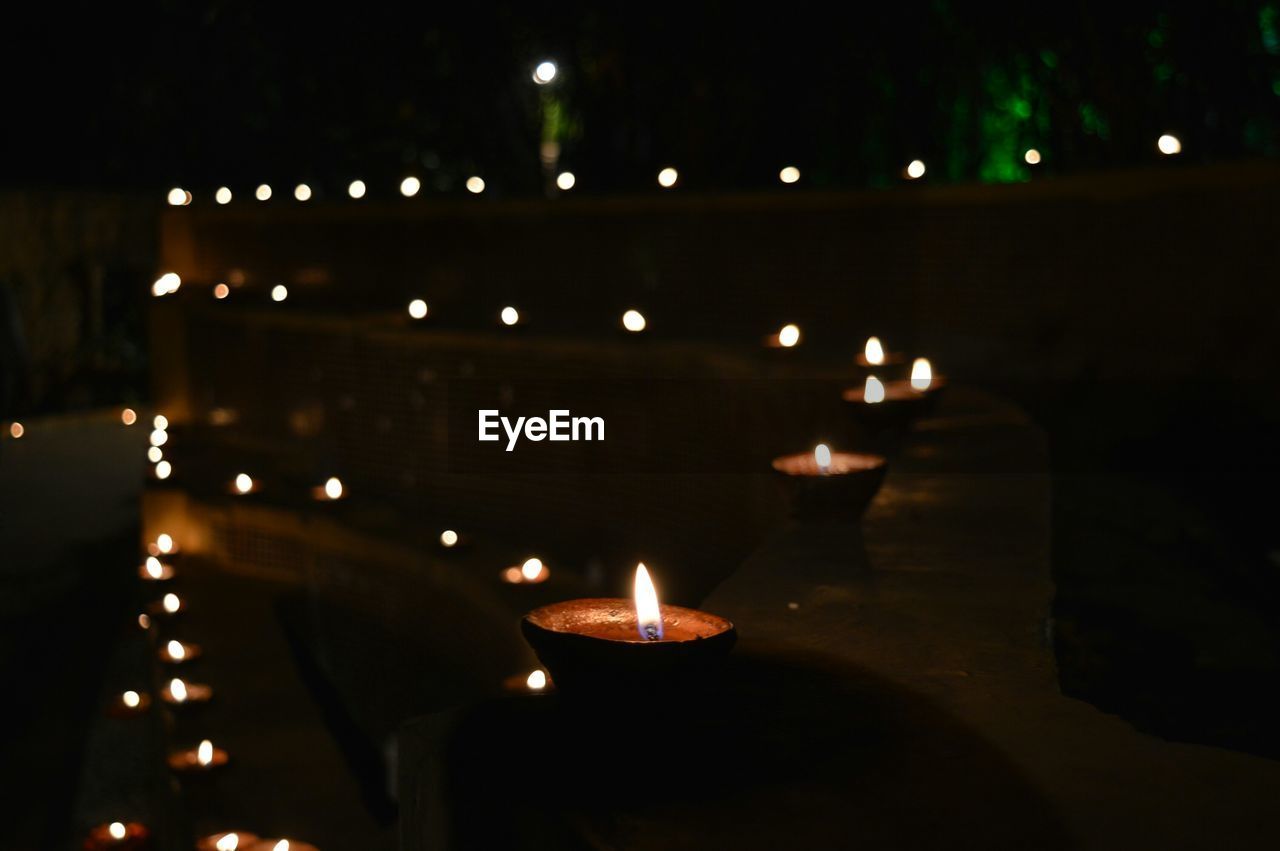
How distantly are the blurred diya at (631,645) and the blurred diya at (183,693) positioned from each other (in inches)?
133

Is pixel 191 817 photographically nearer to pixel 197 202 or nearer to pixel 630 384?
pixel 630 384

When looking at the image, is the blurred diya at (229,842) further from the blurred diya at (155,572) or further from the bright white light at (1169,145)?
the bright white light at (1169,145)

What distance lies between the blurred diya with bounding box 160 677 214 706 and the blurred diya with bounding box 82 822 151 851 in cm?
92

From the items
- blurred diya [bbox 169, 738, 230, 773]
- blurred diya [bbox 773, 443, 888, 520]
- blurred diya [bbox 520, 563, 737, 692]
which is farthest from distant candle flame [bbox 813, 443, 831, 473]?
blurred diya [bbox 169, 738, 230, 773]

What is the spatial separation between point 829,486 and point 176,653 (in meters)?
3.10

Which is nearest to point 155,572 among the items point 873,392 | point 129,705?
point 129,705

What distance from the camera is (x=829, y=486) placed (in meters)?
3.87

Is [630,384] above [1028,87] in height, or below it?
below

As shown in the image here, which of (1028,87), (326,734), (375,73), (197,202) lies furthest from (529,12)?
(326,734)

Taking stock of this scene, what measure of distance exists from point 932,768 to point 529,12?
950 centimetres

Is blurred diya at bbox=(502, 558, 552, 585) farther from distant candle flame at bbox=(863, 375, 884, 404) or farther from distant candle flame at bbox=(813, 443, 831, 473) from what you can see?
distant candle flame at bbox=(813, 443, 831, 473)

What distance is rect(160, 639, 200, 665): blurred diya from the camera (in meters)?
5.69

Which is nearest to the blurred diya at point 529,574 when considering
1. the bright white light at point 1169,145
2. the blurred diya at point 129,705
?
the blurred diya at point 129,705

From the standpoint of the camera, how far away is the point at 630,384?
6348 millimetres
